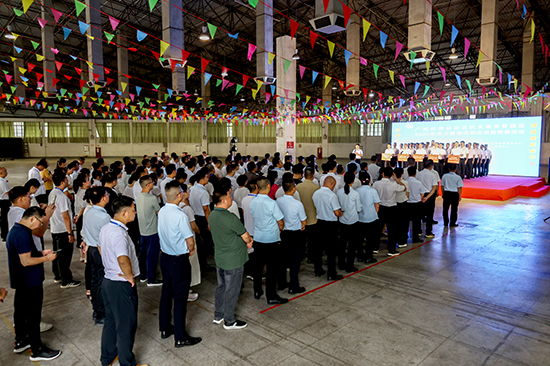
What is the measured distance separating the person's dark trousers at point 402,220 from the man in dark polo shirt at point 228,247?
134 inches

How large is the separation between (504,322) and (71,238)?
4.79 metres

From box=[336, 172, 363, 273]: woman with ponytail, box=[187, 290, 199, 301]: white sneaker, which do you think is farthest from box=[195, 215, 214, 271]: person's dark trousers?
box=[336, 172, 363, 273]: woman with ponytail

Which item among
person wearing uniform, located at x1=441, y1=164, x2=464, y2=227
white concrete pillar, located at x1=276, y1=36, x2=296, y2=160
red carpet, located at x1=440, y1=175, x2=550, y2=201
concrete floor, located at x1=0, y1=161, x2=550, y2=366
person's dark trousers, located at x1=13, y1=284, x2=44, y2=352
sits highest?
white concrete pillar, located at x1=276, y1=36, x2=296, y2=160

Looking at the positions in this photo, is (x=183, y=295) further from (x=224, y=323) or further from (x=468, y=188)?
(x=468, y=188)

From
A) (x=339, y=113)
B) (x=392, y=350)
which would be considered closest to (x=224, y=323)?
(x=392, y=350)

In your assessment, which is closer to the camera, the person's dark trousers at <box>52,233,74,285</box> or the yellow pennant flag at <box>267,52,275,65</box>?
the person's dark trousers at <box>52,233,74,285</box>

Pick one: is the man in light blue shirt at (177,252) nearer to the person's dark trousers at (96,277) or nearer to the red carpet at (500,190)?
the person's dark trousers at (96,277)

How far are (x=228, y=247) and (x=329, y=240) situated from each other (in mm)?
1766

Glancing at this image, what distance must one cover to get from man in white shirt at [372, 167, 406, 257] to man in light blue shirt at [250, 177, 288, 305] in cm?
241

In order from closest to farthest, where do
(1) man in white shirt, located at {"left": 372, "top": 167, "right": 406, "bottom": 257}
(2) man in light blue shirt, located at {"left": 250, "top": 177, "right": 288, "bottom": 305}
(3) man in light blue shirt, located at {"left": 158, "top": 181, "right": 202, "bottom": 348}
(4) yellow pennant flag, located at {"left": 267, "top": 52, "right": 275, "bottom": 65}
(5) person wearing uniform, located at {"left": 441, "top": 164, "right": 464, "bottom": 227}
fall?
1. (3) man in light blue shirt, located at {"left": 158, "top": 181, "right": 202, "bottom": 348}
2. (2) man in light blue shirt, located at {"left": 250, "top": 177, "right": 288, "bottom": 305}
3. (1) man in white shirt, located at {"left": 372, "top": 167, "right": 406, "bottom": 257}
4. (5) person wearing uniform, located at {"left": 441, "top": 164, "right": 464, "bottom": 227}
5. (4) yellow pennant flag, located at {"left": 267, "top": 52, "right": 275, "bottom": 65}

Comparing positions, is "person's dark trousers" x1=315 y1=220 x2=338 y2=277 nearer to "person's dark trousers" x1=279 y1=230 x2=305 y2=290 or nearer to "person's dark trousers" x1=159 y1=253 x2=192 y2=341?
"person's dark trousers" x1=279 y1=230 x2=305 y2=290

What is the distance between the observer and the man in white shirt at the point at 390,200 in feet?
17.8

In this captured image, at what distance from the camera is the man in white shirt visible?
543 centimetres

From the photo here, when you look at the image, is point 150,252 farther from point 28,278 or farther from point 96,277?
point 28,278
